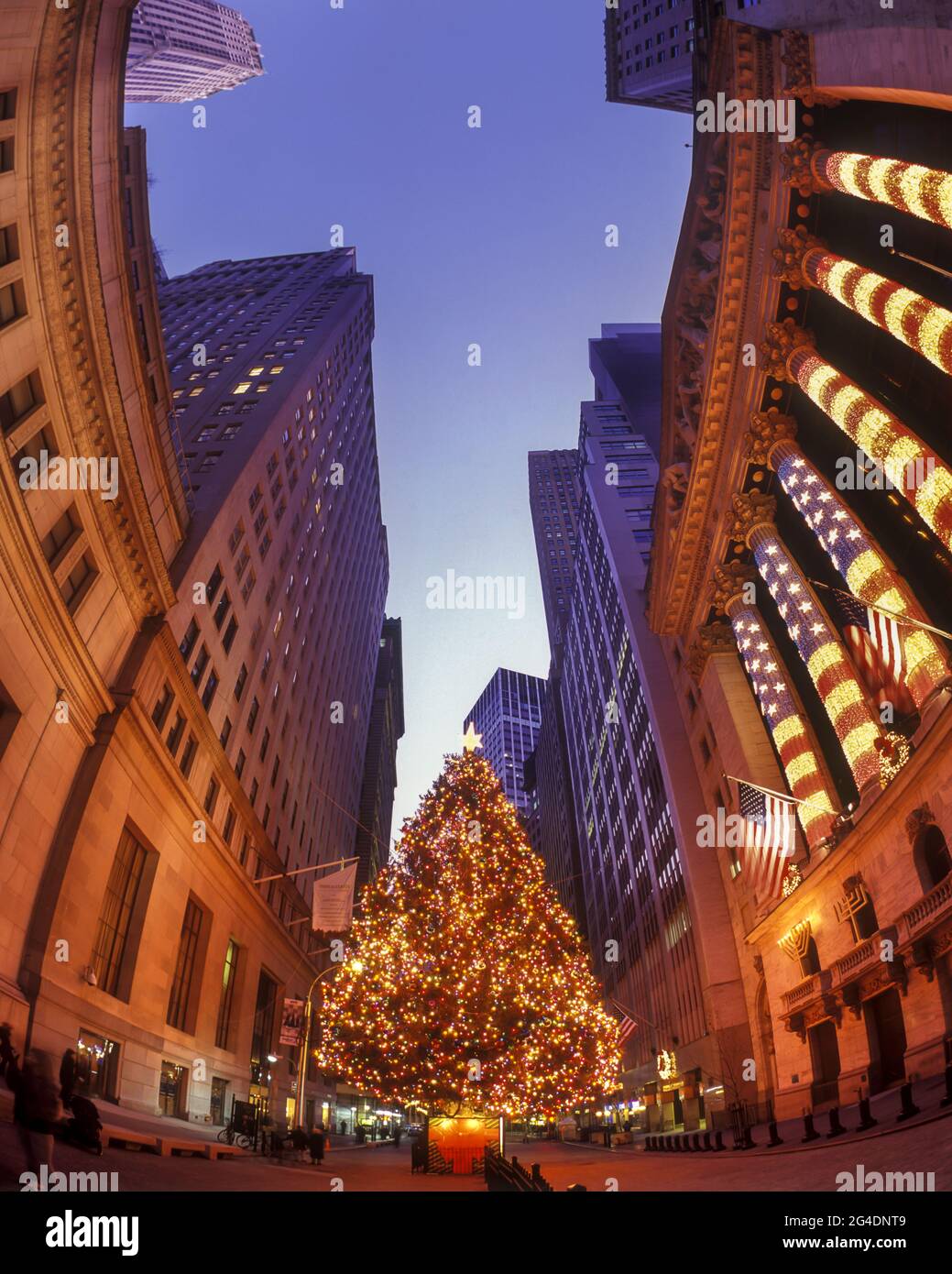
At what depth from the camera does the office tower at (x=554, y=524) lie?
153875 mm

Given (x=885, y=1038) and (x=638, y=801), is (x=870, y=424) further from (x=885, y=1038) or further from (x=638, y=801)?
(x=638, y=801)

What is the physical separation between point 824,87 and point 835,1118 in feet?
112

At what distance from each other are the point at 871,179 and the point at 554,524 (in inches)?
5932

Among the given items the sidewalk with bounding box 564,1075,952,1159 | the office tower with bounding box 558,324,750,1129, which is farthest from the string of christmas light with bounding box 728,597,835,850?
the office tower with bounding box 558,324,750,1129

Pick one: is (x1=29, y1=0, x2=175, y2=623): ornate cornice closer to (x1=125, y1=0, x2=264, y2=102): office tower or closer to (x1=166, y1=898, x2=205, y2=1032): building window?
(x1=166, y1=898, x2=205, y2=1032): building window

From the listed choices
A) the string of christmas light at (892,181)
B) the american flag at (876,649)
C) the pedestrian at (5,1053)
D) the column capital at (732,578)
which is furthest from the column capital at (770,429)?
the pedestrian at (5,1053)

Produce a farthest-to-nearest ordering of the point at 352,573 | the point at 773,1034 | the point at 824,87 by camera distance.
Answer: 1. the point at 352,573
2. the point at 773,1034
3. the point at 824,87

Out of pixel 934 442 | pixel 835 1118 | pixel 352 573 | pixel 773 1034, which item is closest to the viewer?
pixel 835 1118

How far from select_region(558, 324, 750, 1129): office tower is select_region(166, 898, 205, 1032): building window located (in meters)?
29.0

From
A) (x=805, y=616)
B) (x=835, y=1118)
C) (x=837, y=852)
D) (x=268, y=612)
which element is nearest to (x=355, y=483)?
(x=268, y=612)

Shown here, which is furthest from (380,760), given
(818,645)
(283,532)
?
(818,645)

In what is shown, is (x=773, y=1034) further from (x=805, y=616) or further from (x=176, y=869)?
(x=176, y=869)

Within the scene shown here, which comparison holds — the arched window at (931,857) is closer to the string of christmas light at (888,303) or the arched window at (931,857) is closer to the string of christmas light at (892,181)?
the string of christmas light at (888,303)

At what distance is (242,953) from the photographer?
131ft
